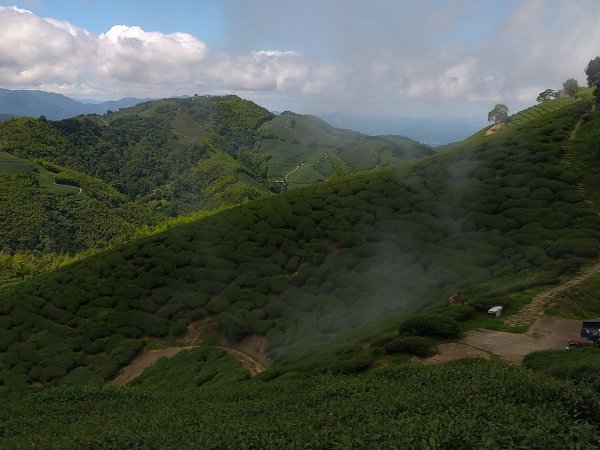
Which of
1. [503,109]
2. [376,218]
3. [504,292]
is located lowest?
[504,292]

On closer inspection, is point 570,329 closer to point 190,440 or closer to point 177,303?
point 190,440

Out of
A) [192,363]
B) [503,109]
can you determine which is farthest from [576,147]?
[503,109]

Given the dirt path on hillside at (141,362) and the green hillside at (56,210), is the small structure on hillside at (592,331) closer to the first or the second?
the dirt path on hillside at (141,362)

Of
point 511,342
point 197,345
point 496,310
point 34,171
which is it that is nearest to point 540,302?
point 496,310

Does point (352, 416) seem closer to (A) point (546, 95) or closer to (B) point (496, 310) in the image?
(B) point (496, 310)

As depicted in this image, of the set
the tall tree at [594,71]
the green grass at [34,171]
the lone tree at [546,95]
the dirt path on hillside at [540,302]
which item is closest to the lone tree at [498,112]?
the lone tree at [546,95]

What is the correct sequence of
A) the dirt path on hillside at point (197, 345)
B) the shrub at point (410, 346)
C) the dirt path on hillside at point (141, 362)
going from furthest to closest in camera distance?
1. the dirt path on hillside at point (141, 362)
2. the dirt path on hillside at point (197, 345)
3. the shrub at point (410, 346)

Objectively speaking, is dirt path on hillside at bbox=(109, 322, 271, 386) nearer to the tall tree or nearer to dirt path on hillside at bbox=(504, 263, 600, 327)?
dirt path on hillside at bbox=(504, 263, 600, 327)
